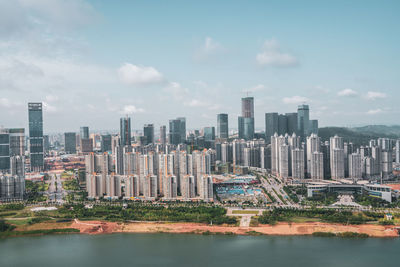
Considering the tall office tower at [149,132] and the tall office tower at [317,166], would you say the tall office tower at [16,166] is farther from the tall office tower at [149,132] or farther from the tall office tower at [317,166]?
the tall office tower at [149,132]

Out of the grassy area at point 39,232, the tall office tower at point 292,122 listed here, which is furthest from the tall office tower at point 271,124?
the grassy area at point 39,232

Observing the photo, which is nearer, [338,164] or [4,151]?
[338,164]

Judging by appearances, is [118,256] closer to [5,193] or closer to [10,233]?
[10,233]

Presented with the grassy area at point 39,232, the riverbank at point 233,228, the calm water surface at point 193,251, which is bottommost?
the calm water surface at point 193,251

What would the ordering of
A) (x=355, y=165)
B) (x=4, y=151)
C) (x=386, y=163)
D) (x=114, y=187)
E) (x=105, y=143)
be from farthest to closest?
1. (x=105, y=143)
2. (x=4, y=151)
3. (x=386, y=163)
4. (x=355, y=165)
5. (x=114, y=187)

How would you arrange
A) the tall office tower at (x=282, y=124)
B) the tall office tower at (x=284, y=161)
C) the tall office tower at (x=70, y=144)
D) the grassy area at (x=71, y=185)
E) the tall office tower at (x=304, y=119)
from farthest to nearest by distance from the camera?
the tall office tower at (x=70, y=144), the tall office tower at (x=282, y=124), the tall office tower at (x=304, y=119), the tall office tower at (x=284, y=161), the grassy area at (x=71, y=185)

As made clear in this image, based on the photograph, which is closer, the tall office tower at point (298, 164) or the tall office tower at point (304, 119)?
the tall office tower at point (298, 164)

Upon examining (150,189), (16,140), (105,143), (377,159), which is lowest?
(150,189)

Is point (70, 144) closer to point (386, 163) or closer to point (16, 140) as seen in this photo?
point (16, 140)

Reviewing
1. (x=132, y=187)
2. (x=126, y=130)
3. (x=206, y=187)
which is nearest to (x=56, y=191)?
(x=132, y=187)
